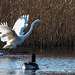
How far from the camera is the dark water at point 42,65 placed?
13242mm

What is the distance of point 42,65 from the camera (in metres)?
15.0

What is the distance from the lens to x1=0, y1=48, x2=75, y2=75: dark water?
43.4ft

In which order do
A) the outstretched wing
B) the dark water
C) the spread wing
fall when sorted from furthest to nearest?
the outstretched wing → the spread wing → the dark water

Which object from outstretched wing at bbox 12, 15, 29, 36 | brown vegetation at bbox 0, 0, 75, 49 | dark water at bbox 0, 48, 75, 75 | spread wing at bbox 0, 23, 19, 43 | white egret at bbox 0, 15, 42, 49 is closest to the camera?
dark water at bbox 0, 48, 75, 75

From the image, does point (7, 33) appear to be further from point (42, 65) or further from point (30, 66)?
point (30, 66)

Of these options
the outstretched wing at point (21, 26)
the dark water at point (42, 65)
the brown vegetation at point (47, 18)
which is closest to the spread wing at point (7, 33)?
the dark water at point (42, 65)

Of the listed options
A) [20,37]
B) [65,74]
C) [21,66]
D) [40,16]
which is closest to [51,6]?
[40,16]

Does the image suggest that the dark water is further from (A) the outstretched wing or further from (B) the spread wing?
(A) the outstretched wing

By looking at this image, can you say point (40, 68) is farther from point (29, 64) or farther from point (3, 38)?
point (3, 38)

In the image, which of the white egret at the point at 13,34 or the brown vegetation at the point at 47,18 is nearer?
the white egret at the point at 13,34

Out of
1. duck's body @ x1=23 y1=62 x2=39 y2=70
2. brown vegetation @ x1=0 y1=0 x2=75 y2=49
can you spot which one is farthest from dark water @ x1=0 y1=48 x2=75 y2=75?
brown vegetation @ x1=0 y1=0 x2=75 y2=49

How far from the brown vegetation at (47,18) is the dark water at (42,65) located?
3251 mm

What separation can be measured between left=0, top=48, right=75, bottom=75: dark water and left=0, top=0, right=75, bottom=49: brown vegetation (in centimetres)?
325

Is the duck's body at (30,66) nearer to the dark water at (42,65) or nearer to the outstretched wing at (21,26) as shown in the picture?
the dark water at (42,65)
